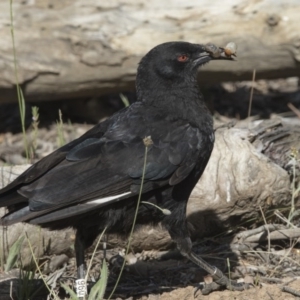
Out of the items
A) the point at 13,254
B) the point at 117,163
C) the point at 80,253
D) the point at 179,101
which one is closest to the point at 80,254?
the point at 80,253

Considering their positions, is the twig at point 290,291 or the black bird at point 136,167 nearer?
the black bird at point 136,167

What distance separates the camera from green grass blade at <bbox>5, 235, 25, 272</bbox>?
228 inches

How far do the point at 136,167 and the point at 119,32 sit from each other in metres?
3.13

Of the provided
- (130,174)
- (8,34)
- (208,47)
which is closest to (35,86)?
(8,34)

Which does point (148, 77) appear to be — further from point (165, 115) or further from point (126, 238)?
point (126, 238)

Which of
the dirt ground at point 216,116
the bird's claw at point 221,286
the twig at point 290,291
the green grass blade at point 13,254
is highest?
the green grass blade at point 13,254

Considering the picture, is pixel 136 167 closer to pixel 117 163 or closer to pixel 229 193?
pixel 117 163

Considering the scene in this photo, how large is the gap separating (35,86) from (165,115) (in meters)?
2.93

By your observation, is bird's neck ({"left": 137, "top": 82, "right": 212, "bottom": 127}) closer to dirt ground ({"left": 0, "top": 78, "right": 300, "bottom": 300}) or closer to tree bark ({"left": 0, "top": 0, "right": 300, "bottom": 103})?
dirt ground ({"left": 0, "top": 78, "right": 300, "bottom": 300})

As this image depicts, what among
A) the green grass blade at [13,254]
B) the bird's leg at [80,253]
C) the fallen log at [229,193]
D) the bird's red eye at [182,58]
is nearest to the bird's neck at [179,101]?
the bird's red eye at [182,58]

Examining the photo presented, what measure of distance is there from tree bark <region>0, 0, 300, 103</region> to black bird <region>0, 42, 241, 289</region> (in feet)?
7.30

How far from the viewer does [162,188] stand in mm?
5516

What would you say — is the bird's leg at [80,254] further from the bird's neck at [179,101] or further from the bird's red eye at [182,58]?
the bird's red eye at [182,58]

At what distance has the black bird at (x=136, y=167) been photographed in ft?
16.8
